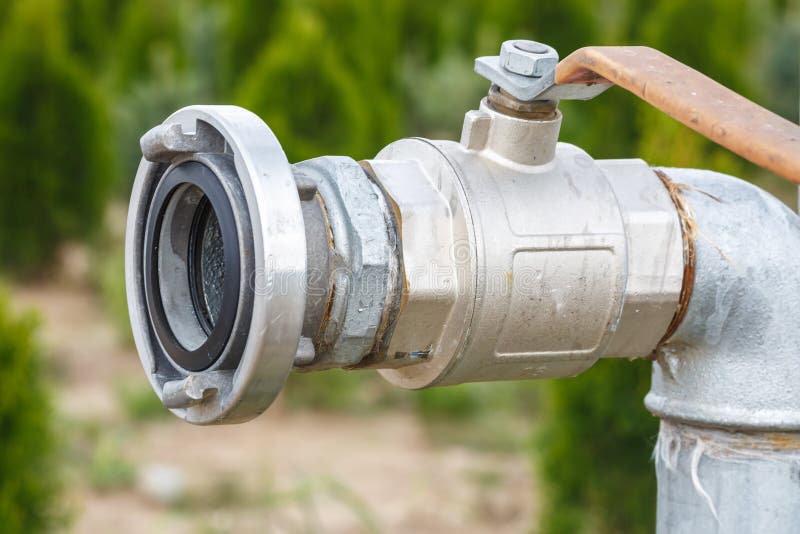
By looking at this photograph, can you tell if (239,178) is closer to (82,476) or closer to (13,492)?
(13,492)

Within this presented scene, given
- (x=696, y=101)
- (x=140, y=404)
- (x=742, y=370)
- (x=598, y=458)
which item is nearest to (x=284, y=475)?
(x=140, y=404)

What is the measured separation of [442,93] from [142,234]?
7.86 metres

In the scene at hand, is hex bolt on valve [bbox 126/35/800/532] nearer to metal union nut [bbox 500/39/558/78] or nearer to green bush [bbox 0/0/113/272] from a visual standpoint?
metal union nut [bbox 500/39/558/78]

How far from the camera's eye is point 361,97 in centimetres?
705

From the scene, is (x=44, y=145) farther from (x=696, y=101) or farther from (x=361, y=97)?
(x=696, y=101)

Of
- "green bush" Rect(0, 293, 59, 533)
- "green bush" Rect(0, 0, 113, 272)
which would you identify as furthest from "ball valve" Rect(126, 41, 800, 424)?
"green bush" Rect(0, 0, 113, 272)

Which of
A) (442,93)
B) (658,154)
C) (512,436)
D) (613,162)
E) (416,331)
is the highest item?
(613,162)

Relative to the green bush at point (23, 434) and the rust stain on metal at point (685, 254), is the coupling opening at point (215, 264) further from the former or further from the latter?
the green bush at point (23, 434)

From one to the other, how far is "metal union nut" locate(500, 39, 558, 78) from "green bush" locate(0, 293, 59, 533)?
2.19 m

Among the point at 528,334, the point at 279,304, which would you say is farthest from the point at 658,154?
the point at 279,304

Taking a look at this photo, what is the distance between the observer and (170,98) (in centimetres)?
779

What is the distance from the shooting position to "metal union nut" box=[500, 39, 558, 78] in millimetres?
1064

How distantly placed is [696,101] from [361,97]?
617cm

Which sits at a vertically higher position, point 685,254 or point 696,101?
point 696,101
